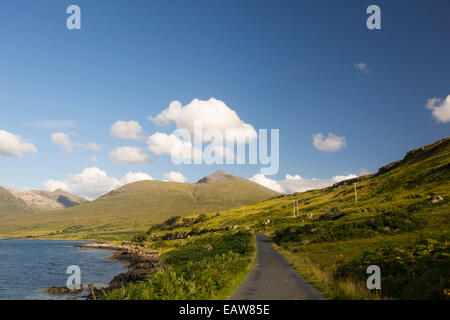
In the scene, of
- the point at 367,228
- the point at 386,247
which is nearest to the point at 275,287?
the point at 386,247

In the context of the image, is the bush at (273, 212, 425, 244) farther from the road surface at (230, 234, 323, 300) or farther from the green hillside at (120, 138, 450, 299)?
the road surface at (230, 234, 323, 300)

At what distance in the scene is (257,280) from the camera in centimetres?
2253

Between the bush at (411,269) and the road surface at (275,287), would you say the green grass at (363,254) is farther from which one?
the road surface at (275,287)

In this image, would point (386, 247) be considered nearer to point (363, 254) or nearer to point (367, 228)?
point (363, 254)

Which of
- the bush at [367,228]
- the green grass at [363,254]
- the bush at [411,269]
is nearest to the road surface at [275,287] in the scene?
the green grass at [363,254]

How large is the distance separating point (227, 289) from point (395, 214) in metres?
40.2

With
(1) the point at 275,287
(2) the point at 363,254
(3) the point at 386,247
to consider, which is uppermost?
(3) the point at 386,247

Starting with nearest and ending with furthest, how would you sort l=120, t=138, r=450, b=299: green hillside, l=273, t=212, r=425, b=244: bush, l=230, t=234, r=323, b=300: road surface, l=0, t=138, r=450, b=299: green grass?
l=230, t=234, r=323, b=300: road surface
l=120, t=138, r=450, b=299: green hillside
l=0, t=138, r=450, b=299: green grass
l=273, t=212, r=425, b=244: bush

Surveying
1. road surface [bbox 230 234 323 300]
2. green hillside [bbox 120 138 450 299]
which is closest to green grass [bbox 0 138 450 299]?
green hillside [bbox 120 138 450 299]

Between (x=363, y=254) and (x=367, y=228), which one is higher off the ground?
(x=367, y=228)
